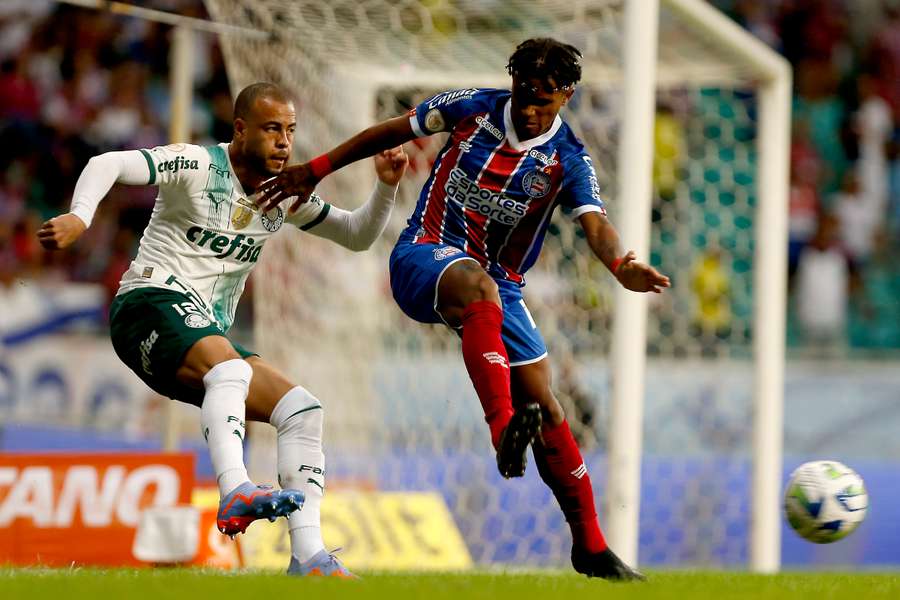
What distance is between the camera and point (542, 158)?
613cm

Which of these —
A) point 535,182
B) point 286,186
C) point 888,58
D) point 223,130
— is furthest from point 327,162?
point 888,58

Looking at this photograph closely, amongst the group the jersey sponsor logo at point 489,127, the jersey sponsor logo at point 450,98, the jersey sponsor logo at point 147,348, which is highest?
the jersey sponsor logo at point 450,98

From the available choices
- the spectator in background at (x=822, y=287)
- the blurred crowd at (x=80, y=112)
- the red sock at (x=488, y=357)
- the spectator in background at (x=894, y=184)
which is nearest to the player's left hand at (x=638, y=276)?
the red sock at (x=488, y=357)

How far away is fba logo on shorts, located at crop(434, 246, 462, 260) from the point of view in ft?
19.9

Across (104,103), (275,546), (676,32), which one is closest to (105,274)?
(104,103)

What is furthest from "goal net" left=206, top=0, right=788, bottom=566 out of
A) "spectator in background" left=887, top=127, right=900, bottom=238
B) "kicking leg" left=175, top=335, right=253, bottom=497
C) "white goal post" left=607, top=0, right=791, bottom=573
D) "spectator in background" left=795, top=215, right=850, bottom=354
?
"kicking leg" left=175, top=335, right=253, bottom=497

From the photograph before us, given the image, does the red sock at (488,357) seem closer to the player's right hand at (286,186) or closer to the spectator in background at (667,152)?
the player's right hand at (286,186)

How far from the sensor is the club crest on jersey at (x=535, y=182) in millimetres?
6133

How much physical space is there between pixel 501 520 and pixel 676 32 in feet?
12.7

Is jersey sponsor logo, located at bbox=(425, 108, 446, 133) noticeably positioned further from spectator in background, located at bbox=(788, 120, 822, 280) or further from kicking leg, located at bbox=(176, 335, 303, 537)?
spectator in background, located at bbox=(788, 120, 822, 280)

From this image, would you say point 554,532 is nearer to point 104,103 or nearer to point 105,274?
point 105,274

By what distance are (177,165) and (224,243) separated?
0.39 meters

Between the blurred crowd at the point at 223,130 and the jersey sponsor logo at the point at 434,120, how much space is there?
7484 millimetres

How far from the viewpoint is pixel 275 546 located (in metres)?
10.3
